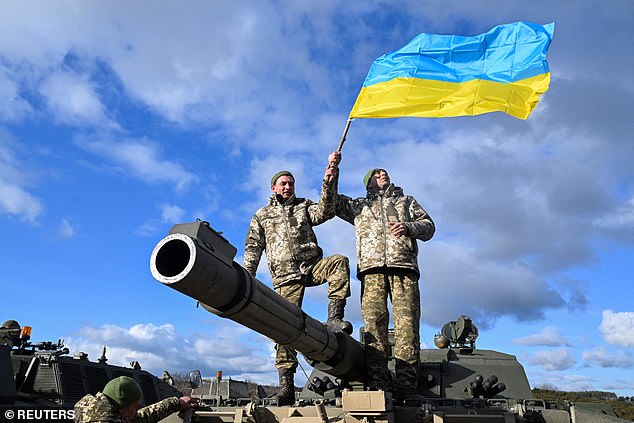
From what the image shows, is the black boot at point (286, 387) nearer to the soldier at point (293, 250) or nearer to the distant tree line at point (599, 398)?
the soldier at point (293, 250)

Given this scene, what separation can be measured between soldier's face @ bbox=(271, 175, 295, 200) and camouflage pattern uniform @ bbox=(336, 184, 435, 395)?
640 millimetres

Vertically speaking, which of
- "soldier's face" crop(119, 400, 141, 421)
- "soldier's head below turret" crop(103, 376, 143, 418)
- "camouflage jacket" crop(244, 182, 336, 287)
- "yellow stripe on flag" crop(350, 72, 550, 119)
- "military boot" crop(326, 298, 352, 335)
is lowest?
"soldier's face" crop(119, 400, 141, 421)

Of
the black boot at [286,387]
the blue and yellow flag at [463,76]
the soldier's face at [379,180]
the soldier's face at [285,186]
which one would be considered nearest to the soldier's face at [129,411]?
the black boot at [286,387]

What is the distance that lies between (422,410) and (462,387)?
3027mm

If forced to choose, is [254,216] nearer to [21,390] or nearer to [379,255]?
[379,255]

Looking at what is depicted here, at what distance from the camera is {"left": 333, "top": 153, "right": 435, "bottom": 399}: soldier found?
775 cm

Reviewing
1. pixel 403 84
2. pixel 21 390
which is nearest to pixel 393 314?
pixel 403 84

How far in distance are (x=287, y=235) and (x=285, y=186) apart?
0.66 meters

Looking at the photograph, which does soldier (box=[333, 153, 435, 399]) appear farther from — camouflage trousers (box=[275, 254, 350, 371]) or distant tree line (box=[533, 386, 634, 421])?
distant tree line (box=[533, 386, 634, 421])

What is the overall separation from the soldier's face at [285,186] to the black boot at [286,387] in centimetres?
217

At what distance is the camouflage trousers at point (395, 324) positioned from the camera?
7602mm

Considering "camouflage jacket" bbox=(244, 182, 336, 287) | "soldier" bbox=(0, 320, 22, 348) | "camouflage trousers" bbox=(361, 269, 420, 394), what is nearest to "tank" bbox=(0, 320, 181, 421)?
"soldier" bbox=(0, 320, 22, 348)

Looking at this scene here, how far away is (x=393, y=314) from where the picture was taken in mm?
8023

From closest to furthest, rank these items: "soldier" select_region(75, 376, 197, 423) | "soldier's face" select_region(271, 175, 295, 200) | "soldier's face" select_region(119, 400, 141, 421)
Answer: "soldier" select_region(75, 376, 197, 423)
"soldier's face" select_region(119, 400, 141, 421)
"soldier's face" select_region(271, 175, 295, 200)
